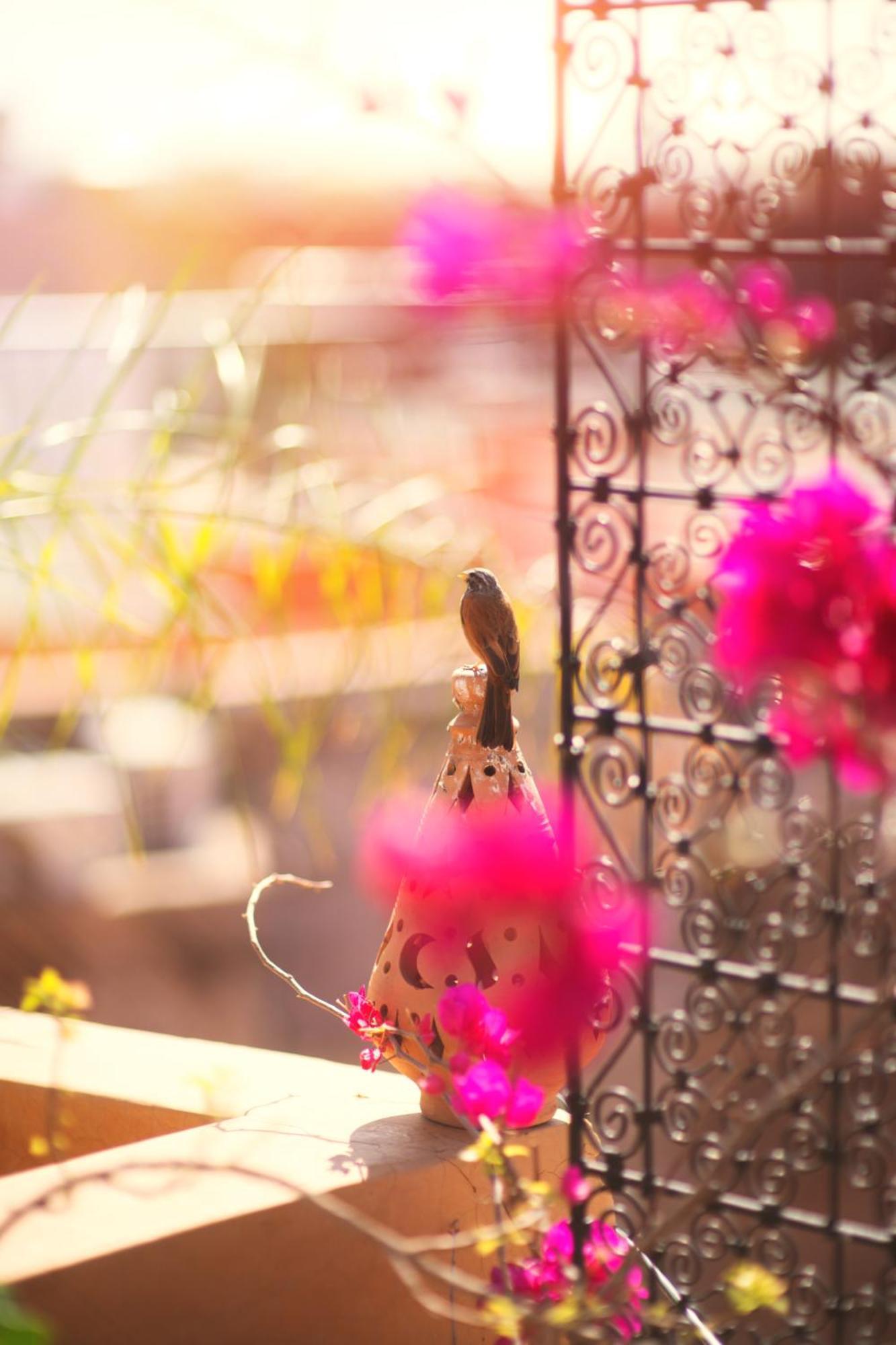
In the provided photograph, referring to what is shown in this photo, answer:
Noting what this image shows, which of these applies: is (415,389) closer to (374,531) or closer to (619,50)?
(374,531)

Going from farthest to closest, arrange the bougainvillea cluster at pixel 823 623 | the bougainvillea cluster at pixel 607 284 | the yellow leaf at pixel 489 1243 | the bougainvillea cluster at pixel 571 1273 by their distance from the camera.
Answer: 1. the bougainvillea cluster at pixel 607 284
2. the bougainvillea cluster at pixel 571 1273
3. the yellow leaf at pixel 489 1243
4. the bougainvillea cluster at pixel 823 623

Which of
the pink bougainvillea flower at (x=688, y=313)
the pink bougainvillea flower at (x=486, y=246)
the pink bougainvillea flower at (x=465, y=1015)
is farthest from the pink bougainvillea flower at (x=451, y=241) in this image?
the pink bougainvillea flower at (x=465, y=1015)

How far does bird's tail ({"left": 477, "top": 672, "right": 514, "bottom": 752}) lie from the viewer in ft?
4.63

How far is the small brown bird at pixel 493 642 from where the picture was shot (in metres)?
1.39

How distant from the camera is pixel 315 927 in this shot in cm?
396

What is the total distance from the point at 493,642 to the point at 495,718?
73 millimetres

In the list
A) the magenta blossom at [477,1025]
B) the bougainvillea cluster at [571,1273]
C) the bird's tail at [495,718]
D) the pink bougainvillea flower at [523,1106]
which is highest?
the bird's tail at [495,718]

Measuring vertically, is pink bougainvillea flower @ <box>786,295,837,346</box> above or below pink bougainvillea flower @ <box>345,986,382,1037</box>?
above

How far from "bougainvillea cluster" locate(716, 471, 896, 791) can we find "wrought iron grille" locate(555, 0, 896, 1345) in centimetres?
32

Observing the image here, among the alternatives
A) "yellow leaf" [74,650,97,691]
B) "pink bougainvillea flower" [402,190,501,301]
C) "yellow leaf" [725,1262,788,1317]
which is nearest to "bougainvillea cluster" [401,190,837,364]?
"pink bougainvillea flower" [402,190,501,301]

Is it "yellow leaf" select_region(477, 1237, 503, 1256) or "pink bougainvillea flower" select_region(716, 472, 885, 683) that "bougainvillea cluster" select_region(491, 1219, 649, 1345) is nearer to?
"yellow leaf" select_region(477, 1237, 503, 1256)

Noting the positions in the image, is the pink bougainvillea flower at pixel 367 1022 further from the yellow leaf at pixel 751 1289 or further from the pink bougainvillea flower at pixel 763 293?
the pink bougainvillea flower at pixel 763 293

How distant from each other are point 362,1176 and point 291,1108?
20 cm

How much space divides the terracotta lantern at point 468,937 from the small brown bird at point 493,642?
0.06 feet
